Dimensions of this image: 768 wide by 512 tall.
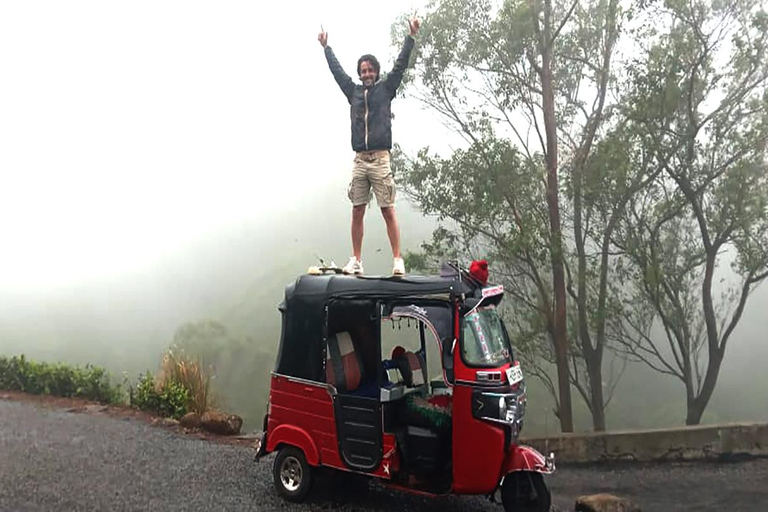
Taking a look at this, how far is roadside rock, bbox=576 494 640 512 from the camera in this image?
638 centimetres

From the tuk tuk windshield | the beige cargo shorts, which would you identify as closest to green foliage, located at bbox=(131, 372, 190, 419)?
the beige cargo shorts

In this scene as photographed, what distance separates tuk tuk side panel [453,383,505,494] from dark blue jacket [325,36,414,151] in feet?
8.19

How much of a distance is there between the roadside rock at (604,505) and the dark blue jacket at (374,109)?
3.83 m

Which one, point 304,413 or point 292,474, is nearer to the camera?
point 304,413

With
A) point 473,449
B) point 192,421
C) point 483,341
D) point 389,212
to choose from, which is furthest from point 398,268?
point 192,421

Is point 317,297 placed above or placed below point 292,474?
above

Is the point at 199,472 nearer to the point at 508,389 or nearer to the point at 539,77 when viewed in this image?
the point at 508,389

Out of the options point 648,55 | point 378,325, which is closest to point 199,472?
point 378,325

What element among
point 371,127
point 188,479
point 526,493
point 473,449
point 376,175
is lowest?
point 188,479

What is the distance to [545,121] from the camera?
483 inches

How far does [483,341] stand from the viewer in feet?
18.3

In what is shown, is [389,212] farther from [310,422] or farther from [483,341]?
[310,422]

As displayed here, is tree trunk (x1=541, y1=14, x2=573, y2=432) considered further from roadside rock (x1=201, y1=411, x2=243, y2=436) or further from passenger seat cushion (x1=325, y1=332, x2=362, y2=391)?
passenger seat cushion (x1=325, y1=332, x2=362, y2=391)

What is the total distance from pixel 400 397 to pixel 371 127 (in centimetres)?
251
